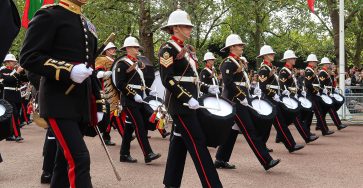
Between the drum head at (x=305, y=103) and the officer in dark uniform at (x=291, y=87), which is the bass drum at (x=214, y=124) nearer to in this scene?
the officer in dark uniform at (x=291, y=87)

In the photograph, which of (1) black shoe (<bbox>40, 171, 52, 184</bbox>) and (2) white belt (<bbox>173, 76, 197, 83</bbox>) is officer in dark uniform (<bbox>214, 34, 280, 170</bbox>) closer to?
(2) white belt (<bbox>173, 76, 197, 83</bbox>)

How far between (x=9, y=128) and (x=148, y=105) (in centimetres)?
234

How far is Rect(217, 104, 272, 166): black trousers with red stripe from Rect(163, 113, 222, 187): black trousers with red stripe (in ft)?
Answer: 5.97

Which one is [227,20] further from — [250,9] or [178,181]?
[178,181]

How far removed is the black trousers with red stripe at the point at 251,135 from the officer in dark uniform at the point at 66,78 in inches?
133

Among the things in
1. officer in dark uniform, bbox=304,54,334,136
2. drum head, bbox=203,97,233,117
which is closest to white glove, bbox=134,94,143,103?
drum head, bbox=203,97,233,117

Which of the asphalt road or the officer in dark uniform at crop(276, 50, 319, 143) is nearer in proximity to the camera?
Result: the asphalt road

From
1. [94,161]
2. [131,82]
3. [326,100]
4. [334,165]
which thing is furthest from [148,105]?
[326,100]

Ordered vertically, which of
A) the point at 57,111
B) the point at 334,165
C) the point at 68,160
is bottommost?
the point at 334,165

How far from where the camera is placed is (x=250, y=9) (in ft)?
74.1

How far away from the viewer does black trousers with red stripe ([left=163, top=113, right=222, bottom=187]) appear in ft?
17.4

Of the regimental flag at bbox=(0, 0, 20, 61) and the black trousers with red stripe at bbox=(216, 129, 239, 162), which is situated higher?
the regimental flag at bbox=(0, 0, 20, 61)

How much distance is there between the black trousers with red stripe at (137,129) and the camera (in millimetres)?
8023

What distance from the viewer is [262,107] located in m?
8.05
